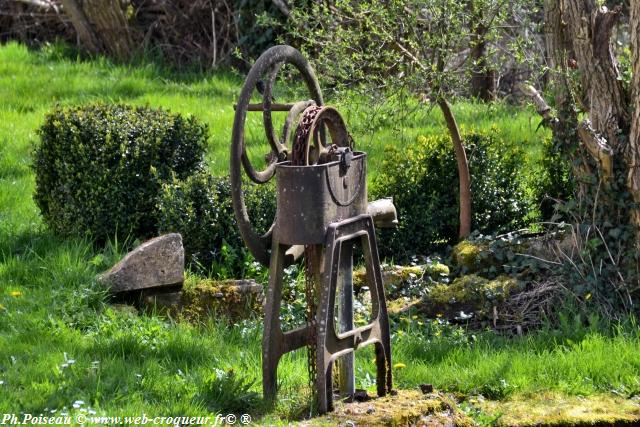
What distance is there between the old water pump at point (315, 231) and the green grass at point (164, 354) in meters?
0.31

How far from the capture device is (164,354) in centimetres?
628

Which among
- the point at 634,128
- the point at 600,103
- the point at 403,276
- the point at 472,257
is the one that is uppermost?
the point at 600,103

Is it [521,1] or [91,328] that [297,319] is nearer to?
[91,328]

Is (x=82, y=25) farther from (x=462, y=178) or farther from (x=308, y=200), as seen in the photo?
(x=308, y=200)

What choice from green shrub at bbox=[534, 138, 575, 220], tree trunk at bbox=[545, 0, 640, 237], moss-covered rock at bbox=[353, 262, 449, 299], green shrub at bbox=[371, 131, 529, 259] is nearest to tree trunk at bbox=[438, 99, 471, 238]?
green shrub at bbox=[371, 131, 529, 259]

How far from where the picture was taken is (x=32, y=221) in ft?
28.5

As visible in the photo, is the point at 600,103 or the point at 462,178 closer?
the point at 600,103

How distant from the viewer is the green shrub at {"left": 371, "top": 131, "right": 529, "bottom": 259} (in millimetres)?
8852

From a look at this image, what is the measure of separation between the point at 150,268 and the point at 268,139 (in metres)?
2.05

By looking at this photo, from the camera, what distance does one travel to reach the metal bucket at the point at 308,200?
203 inches

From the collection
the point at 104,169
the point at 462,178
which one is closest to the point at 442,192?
the point at 462,178

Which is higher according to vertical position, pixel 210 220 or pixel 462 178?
pixel 462 178

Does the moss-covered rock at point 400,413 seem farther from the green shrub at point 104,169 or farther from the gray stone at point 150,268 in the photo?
the green shrub at point 104,169

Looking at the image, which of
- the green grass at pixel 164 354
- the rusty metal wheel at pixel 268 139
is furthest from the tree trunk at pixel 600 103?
the rusty metal wheel at pixel 268 139
